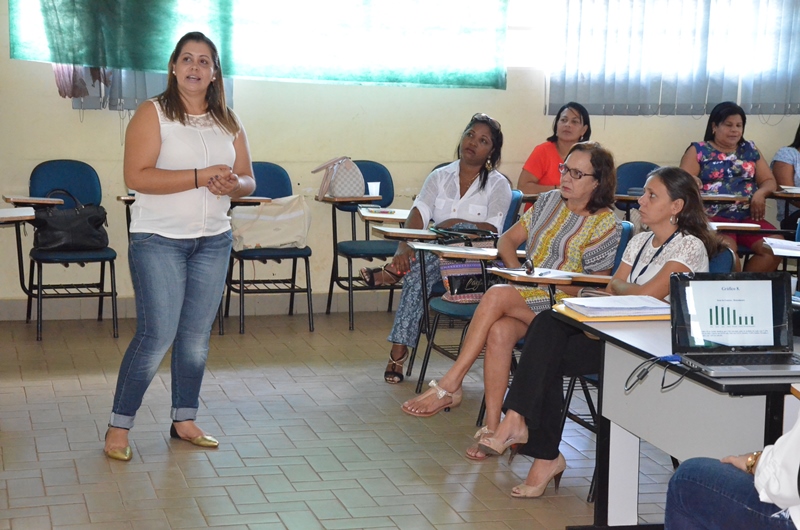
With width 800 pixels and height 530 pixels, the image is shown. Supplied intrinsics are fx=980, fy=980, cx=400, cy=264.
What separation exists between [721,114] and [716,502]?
5366mm

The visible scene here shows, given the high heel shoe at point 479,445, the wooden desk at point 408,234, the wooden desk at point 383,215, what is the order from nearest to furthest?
the high heel shoe at point 479,445, the wooden desk at point 408,234, the wooden desk at point 383,215

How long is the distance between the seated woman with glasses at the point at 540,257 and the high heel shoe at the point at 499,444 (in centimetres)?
19

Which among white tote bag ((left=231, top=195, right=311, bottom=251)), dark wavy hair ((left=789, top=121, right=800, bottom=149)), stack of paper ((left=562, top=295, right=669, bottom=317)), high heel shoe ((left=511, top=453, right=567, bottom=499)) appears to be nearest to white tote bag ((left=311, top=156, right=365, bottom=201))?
white tote bag ((left=231, top=195, right=311, bottom=251))

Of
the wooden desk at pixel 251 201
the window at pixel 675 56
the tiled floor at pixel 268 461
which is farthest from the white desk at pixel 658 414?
the window at pixel 675 56

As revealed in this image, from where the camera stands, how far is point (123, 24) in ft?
20.9

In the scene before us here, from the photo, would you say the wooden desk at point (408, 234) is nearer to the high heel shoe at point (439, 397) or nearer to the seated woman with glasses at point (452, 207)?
the seated woman with glasses at point (452, 207)

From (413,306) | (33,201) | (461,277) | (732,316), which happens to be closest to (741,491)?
(732,316)

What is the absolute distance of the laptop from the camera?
2576 mm

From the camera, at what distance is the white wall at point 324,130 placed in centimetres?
646

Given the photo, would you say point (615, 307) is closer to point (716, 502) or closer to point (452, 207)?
point (716, 502)

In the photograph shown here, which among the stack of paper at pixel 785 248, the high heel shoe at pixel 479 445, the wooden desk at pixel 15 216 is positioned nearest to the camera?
the high heel shoe at pixel 479 445

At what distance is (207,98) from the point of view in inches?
150

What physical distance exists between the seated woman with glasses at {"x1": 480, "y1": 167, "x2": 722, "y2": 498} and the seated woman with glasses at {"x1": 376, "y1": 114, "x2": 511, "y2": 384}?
1.45m

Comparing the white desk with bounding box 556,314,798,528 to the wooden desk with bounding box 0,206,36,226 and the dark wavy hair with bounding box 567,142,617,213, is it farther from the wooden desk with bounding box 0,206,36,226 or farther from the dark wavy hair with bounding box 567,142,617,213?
the wooden desk with bounding box 0,206,36,226
